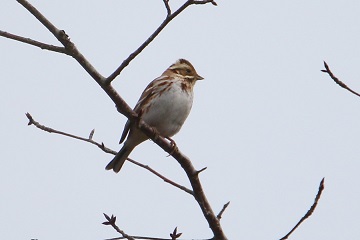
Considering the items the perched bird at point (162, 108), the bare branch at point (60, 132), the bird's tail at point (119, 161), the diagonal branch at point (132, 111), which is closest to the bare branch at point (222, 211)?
the diagonal branch at point (132, 111)

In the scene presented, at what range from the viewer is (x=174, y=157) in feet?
17.5

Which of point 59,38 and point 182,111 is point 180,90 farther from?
point 59,38

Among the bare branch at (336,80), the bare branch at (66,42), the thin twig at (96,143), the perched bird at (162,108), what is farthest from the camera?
the perched bird at (162,108)

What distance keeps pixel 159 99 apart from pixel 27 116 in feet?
7.55

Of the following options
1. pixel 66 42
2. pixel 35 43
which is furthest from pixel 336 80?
pixel 35 43

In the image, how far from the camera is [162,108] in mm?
7500

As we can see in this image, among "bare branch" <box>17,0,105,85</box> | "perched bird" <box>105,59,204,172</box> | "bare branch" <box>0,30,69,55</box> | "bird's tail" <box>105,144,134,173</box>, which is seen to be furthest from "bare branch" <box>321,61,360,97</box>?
"bird's tail" <box>105,144,134,173</box>

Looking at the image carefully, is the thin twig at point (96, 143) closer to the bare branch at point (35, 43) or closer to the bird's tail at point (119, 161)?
the bare branch at point (35, 43)

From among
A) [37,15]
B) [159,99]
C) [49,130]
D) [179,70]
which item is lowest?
[49,130]

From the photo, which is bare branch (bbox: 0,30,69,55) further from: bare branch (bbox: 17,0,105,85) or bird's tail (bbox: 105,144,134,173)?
bird's tail (bbox: 105,144,134,173)

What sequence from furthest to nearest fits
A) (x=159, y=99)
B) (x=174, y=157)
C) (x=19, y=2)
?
(x=159, y=99)
(x=174, y=157)
(x=19, y=2)

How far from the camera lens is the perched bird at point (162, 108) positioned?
24.7 feet

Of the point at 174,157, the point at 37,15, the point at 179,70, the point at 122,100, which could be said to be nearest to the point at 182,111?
the point at 179,70

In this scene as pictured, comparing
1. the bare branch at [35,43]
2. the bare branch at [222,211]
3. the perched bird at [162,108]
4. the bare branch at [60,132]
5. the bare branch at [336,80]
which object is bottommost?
the bare branch at [222,211]
